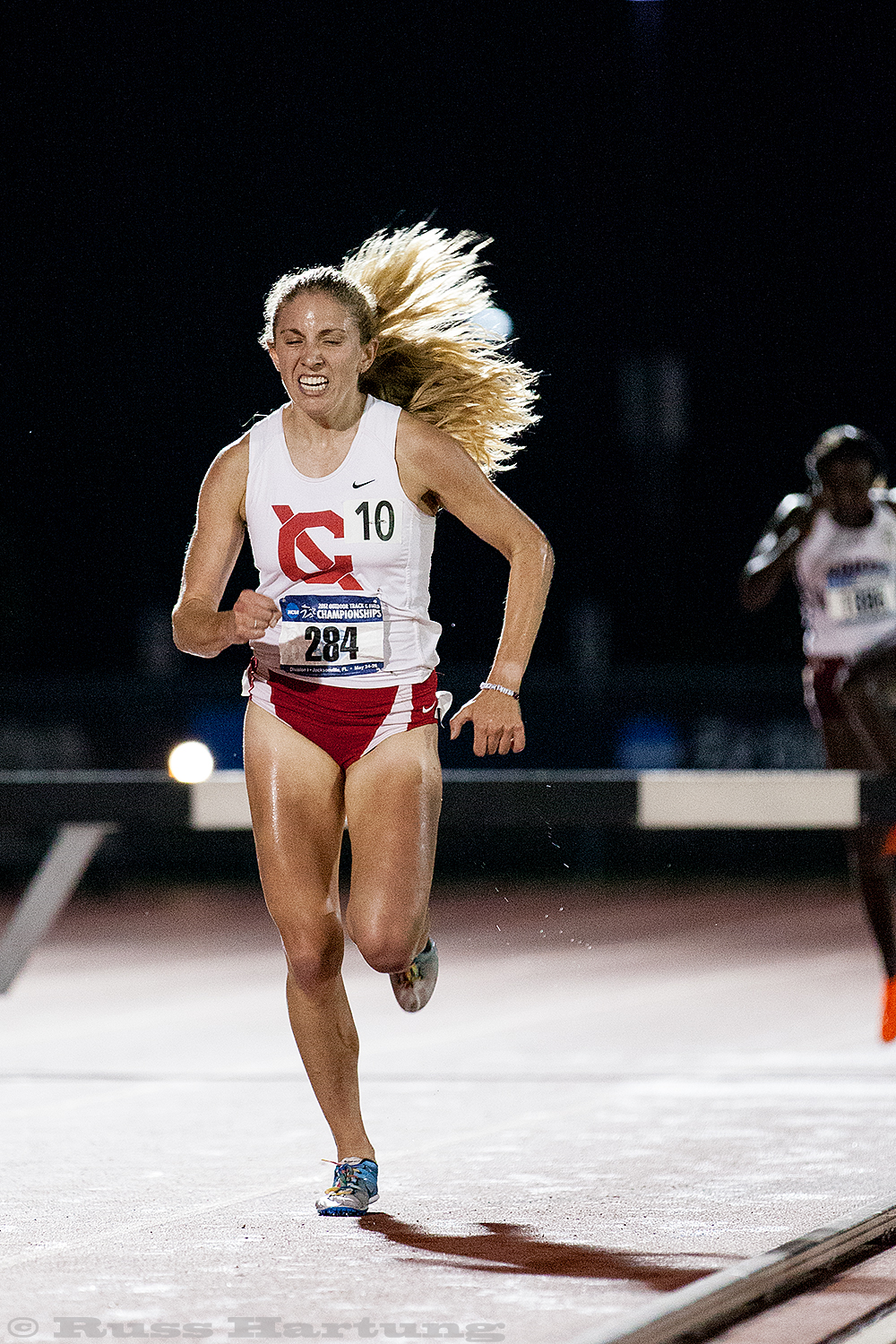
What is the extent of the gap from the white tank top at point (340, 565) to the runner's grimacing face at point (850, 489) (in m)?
4.03

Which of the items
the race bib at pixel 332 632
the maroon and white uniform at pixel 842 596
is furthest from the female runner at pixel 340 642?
the maroon and white uniform at pixel 842 596

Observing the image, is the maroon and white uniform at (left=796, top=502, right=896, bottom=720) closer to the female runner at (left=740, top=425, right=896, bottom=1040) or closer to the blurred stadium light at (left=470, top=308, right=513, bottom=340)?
the female runner at (left=740, top=425, right=896, bottom=1040)

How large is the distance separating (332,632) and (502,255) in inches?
814

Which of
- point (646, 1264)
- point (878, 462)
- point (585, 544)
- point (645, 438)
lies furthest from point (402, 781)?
point (585, 544)

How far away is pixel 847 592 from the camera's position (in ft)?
28.1

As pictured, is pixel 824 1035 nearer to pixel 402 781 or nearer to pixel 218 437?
pixel 402 781

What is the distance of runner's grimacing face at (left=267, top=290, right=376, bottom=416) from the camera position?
4859mm

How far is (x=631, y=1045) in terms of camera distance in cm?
778

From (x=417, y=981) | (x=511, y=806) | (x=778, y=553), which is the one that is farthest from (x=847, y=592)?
(x=417, y=981)

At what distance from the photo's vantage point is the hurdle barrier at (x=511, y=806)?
27.2ft

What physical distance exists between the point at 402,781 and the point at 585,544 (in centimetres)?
1944

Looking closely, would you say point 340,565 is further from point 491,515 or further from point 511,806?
point 511,806

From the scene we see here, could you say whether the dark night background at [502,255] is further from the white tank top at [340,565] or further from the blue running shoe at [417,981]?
the white tank top at [340,565]

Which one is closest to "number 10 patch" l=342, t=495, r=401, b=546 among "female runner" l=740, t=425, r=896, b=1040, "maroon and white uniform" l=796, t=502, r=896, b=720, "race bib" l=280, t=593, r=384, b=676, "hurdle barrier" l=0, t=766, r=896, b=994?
"race bib" l=280, t=593, r=384, b=676
